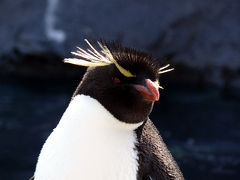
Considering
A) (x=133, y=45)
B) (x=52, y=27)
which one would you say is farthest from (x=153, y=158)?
(x=52, y=27)

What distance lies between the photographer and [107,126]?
1895 mm

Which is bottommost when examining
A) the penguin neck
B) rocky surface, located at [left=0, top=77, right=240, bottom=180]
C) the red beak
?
the penguin neck

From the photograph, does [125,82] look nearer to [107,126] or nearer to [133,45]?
[107,126]

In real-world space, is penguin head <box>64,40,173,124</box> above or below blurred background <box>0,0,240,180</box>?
below

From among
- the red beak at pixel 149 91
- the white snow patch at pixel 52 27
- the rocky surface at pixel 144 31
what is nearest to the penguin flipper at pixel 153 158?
the red beak at pixel 149 91

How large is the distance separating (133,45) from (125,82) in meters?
3.76

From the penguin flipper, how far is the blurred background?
3.32 meters

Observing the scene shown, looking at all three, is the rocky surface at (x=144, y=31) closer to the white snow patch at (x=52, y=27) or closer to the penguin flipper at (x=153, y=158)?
the white snow patch at (x=52, y=27)

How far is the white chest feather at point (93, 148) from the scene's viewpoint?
1.88 m

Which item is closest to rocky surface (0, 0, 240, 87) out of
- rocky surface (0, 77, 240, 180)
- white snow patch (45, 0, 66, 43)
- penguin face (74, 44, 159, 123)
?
white snow patch (45, 0, 66, 43)

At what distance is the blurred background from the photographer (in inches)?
220

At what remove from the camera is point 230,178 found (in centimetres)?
452

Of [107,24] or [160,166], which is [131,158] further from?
[107,24]

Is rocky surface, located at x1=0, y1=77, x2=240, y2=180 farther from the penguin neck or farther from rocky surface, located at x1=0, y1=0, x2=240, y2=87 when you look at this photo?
the penguin neck
